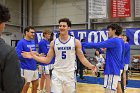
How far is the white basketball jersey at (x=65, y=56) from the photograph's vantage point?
4.48 m

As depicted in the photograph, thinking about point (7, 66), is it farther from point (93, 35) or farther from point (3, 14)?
point (93, 35)

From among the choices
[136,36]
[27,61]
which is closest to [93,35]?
[136,36]

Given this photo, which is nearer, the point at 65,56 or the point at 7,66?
the point at 7,66

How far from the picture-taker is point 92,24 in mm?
16062

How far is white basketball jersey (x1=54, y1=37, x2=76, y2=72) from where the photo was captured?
4.48 m

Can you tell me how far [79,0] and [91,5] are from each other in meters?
2.02

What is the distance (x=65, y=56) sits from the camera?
450 centimetres

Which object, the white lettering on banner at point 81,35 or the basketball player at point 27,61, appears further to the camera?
the white lettering on banner at point 81,35

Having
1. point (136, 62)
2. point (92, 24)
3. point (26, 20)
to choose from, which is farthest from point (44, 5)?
point (136, 62)

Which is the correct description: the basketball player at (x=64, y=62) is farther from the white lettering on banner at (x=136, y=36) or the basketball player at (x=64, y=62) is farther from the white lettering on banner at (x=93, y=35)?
the white lettering on banner at (x=93, y=35)

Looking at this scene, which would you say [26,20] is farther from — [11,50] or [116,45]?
[11,50]

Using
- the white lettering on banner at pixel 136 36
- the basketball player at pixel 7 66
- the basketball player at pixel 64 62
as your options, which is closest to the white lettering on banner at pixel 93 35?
the white lettering on banner at pixel 136 36

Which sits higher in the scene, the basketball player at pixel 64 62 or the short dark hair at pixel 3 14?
the short dark hair at pixel 3 14

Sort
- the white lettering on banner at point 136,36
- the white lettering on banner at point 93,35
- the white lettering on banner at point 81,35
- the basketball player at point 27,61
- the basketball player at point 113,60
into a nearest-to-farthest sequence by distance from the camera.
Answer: the basketball player at point 113,60, the basketball player at point 27,61, the white lettering on banner at point 136,36, the white lettering on banner at point 93,35, the white lettering on banner at point 81,35
